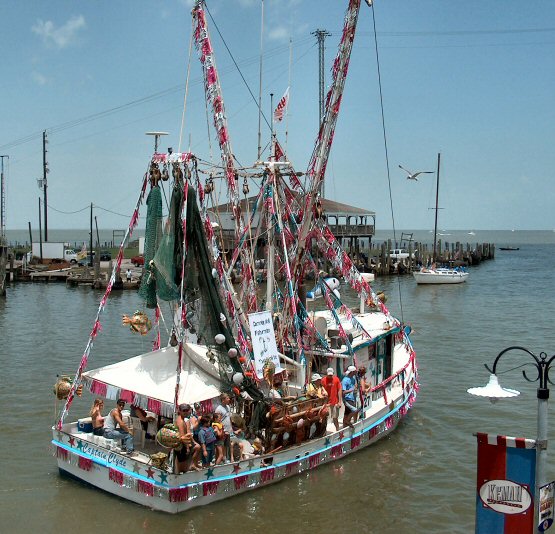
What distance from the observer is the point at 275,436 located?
1389cm

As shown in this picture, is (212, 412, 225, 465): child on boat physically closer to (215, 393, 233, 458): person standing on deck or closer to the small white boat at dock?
(215, 393, 233, 458): person standing on deck

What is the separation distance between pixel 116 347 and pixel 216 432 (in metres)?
16.9

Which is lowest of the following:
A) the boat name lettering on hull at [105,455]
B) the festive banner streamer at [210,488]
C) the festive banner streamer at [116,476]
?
the festive banner streamer at [210,488]

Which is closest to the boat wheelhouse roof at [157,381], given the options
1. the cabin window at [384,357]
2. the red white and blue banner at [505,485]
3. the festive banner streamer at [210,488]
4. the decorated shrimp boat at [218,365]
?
the decorated shrimp boat at [218,365]

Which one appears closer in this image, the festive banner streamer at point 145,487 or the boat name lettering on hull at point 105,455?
the festive banner streamer at point 145,487

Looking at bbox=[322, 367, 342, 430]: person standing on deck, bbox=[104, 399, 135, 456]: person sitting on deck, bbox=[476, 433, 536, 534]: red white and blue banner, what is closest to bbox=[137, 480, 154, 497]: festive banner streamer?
bbox=[104, 399, 135, 456]: person sitting on deck

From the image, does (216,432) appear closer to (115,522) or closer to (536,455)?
(115,522)

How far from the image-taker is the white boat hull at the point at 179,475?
12.5m

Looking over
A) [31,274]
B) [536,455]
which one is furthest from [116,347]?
[31,274]

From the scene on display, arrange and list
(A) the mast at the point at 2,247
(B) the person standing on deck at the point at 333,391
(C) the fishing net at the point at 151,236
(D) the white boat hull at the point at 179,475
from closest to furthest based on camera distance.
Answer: (D) the white boat hull at the point at 179,475 → (C) the fishing net at the point at 151,236 → (B) the person standing on deck at the point at 333,391 → (A) the mast at the point at 2,247

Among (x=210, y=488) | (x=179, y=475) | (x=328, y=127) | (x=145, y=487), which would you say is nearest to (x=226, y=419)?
(x=210, y=488)

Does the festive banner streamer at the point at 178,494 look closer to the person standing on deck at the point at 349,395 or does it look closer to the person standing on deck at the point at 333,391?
the person standing on deck at the point at 333,391

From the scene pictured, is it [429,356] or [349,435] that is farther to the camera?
[429,356]

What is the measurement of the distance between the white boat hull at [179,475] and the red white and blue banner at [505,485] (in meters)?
5.31
